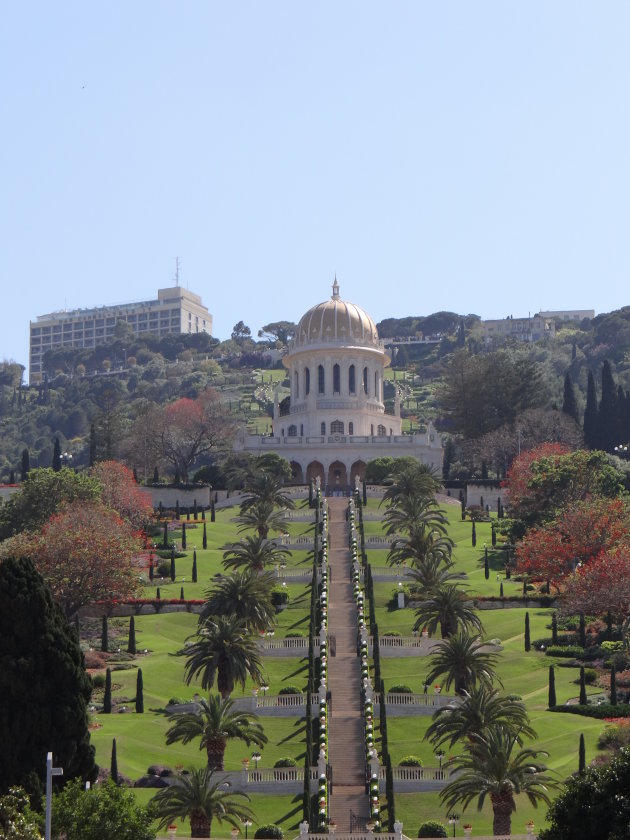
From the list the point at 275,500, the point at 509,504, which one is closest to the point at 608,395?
the point at 509,504

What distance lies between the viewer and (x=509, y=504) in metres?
108

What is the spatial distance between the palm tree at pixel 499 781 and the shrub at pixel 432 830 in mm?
1347

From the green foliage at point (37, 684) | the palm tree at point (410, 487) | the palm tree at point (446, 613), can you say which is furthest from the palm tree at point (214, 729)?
the palm tree at point (410, 487)

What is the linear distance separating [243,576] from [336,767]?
15.8m

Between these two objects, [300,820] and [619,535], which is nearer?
[300,820]

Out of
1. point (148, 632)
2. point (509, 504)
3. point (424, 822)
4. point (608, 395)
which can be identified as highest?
point (608, 395)

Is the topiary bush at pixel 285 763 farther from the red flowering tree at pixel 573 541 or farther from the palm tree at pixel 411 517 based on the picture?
the palm tree at pixel 411 517

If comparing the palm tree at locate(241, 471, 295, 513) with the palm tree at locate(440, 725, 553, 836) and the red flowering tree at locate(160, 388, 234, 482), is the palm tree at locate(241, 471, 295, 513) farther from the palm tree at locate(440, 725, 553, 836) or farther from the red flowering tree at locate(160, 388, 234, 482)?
the palm tree at locate(440, 725, 553, 836)

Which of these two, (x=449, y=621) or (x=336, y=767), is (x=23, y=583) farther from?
(x=449, y=621)

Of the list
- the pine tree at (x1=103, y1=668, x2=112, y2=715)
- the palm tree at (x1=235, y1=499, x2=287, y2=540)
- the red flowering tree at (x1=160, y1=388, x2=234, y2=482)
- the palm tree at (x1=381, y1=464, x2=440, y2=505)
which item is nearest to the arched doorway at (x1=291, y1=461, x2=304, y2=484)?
the red flowering tree at (x1=160, y1=388, x2=234, y2=482)

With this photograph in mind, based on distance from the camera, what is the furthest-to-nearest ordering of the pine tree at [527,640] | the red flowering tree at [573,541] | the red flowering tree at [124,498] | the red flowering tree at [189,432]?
the red flowering tree at [189,432] → the red flowering tree at [124,498] → the red flowering tree at [573,541] → the pine tree at [527,640]

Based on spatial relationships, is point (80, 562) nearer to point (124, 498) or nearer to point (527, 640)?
point (527, 640)

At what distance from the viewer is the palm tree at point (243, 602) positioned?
239ft

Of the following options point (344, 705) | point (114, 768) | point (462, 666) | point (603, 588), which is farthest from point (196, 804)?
point (603, 588)
